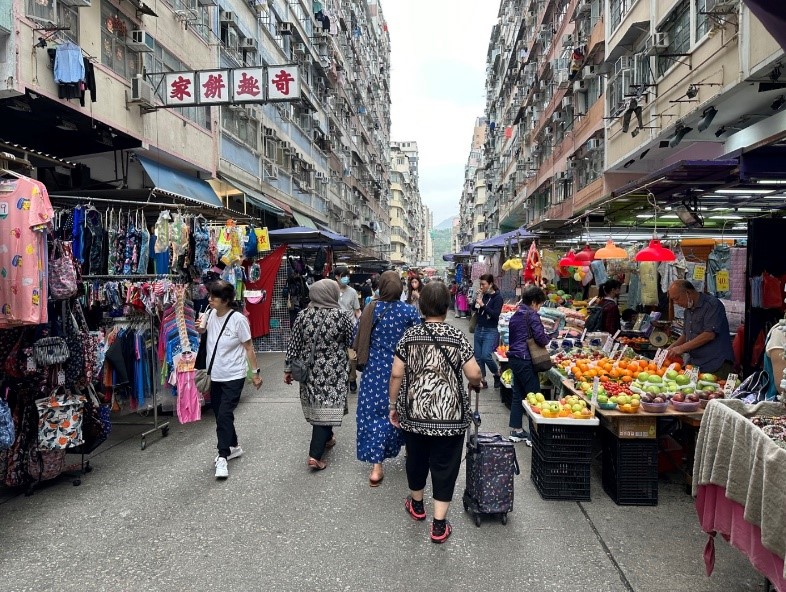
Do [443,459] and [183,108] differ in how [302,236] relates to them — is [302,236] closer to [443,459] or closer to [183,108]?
[183,108]

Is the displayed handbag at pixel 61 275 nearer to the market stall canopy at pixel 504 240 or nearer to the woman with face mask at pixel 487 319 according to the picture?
the woman with face mask at pixel 487 319

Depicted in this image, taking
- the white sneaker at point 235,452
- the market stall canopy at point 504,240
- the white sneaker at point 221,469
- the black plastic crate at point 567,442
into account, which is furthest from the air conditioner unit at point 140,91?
the black plastic crate at point 567,442

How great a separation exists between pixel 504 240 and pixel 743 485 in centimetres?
1189

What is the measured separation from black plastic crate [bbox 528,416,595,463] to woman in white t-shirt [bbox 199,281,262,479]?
2880 millimetres

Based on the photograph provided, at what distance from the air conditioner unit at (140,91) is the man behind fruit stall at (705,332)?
11.6 meters

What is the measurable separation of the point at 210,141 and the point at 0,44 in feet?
25.7

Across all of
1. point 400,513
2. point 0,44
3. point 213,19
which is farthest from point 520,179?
point 400,513

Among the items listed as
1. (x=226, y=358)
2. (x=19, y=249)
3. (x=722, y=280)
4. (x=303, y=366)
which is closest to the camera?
(x=19, y=249)

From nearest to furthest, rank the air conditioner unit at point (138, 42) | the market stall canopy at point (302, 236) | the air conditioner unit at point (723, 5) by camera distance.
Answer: the air conditioner unit at point (723, 5) < the air conditioner unit at point (138, 42) < the market stall canopy at point (302, 236)

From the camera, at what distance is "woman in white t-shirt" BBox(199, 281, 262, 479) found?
529cm

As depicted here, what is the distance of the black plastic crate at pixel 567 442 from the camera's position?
462cm

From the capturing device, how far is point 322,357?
5.35m

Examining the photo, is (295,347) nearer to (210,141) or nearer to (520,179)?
(210,141)

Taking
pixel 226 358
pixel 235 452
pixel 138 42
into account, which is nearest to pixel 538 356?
pixel 226 358
